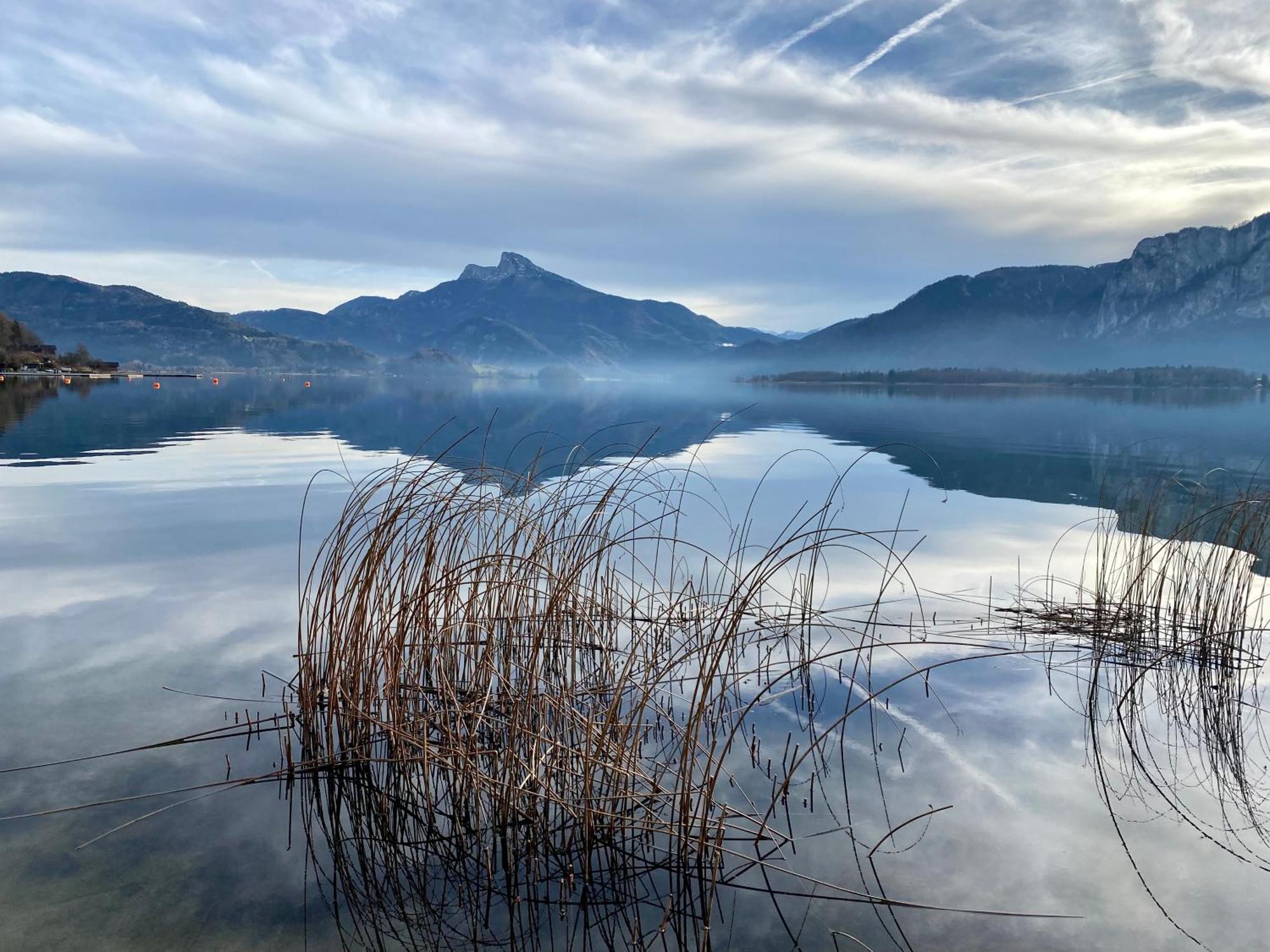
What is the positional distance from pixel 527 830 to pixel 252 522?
42.7 ft

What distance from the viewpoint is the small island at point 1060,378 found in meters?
130

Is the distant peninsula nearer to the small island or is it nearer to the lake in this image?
the lake

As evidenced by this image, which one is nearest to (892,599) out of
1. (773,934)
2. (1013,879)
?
(1013,879)

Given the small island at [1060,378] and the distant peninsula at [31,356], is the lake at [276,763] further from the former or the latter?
the small island at [1060,378]

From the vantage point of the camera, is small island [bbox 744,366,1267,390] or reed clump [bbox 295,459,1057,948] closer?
reed clump [bbox 295,459,1057,948]

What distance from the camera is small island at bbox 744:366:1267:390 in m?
130

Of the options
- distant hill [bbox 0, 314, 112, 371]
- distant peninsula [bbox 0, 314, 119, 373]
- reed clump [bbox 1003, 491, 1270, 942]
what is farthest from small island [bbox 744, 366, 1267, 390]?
reed clump [bbox 1003, 491, 1270, 942]

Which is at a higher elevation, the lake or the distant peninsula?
the distant peninsula

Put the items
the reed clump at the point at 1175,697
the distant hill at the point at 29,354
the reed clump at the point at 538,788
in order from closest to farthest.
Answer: the reed clump at the point at 538,788 < the reed clump at the point at 1175,697 < the distant hill at the point at 29,354

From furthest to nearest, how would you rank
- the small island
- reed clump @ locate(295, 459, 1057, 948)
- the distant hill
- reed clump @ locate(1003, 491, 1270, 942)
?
1. the small island
2. the distant hill
3. reed clump @ locate(1003, 491, 1270, 942)
4. reed clump @ locate(295, 459, 1057, 948)

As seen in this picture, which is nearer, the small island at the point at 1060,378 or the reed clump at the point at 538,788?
the reed clump at the point at 538,788

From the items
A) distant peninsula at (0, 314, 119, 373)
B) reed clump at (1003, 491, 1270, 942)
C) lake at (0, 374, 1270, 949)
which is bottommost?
lake at (0, 374, 1270, 949)

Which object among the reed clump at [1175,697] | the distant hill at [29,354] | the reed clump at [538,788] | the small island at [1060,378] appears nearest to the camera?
the reed clump at [538,788]

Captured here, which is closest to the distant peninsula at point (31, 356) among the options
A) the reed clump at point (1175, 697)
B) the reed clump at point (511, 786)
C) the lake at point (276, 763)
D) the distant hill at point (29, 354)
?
the distant hill at point (29, 354)
